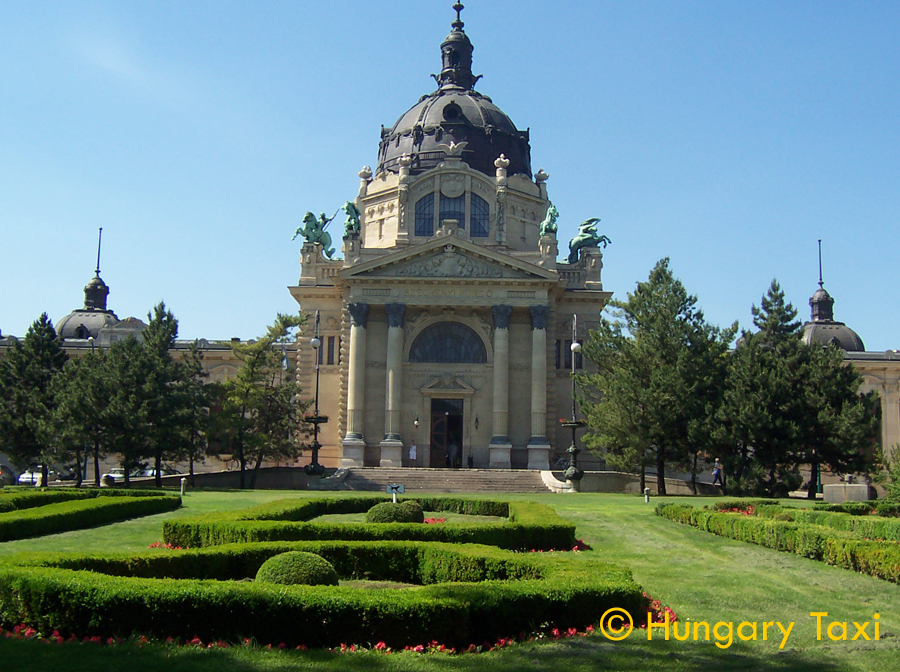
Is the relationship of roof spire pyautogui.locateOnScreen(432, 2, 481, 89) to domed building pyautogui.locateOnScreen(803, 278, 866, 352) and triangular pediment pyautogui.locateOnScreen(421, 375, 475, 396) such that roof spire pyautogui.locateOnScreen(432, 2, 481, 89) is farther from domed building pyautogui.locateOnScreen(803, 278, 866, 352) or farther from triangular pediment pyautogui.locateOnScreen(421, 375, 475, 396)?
domed building pyautogui.locateOnScreen(803, 278, 866, 352)

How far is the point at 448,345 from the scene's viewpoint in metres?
55.8

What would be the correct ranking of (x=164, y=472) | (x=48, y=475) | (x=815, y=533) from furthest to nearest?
(x=164, y=472) < (x=48, y=475) < (x=815, y=533)

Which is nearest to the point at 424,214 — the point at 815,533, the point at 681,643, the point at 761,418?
the point at 761,418

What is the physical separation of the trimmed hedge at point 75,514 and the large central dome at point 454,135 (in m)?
40.2

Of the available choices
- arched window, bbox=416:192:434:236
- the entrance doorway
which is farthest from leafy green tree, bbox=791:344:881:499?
arched window, bbox=416:192:434:236

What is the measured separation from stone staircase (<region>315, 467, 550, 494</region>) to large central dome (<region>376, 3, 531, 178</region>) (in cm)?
2417

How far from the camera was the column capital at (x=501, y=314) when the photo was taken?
54.0 meters

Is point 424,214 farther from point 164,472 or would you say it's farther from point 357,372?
point 164,472

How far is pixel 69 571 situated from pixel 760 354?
36938 millimetres

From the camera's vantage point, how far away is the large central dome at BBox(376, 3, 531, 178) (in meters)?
64.9

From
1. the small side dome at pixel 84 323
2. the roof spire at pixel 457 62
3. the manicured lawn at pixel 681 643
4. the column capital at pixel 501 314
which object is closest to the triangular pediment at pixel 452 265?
the column capital at pixel 501 314

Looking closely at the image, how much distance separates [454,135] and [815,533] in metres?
49.9

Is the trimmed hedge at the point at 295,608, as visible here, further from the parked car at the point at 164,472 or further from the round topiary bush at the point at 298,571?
the parked car at the point at 164,472

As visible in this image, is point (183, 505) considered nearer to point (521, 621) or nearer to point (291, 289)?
point (521, 621)
